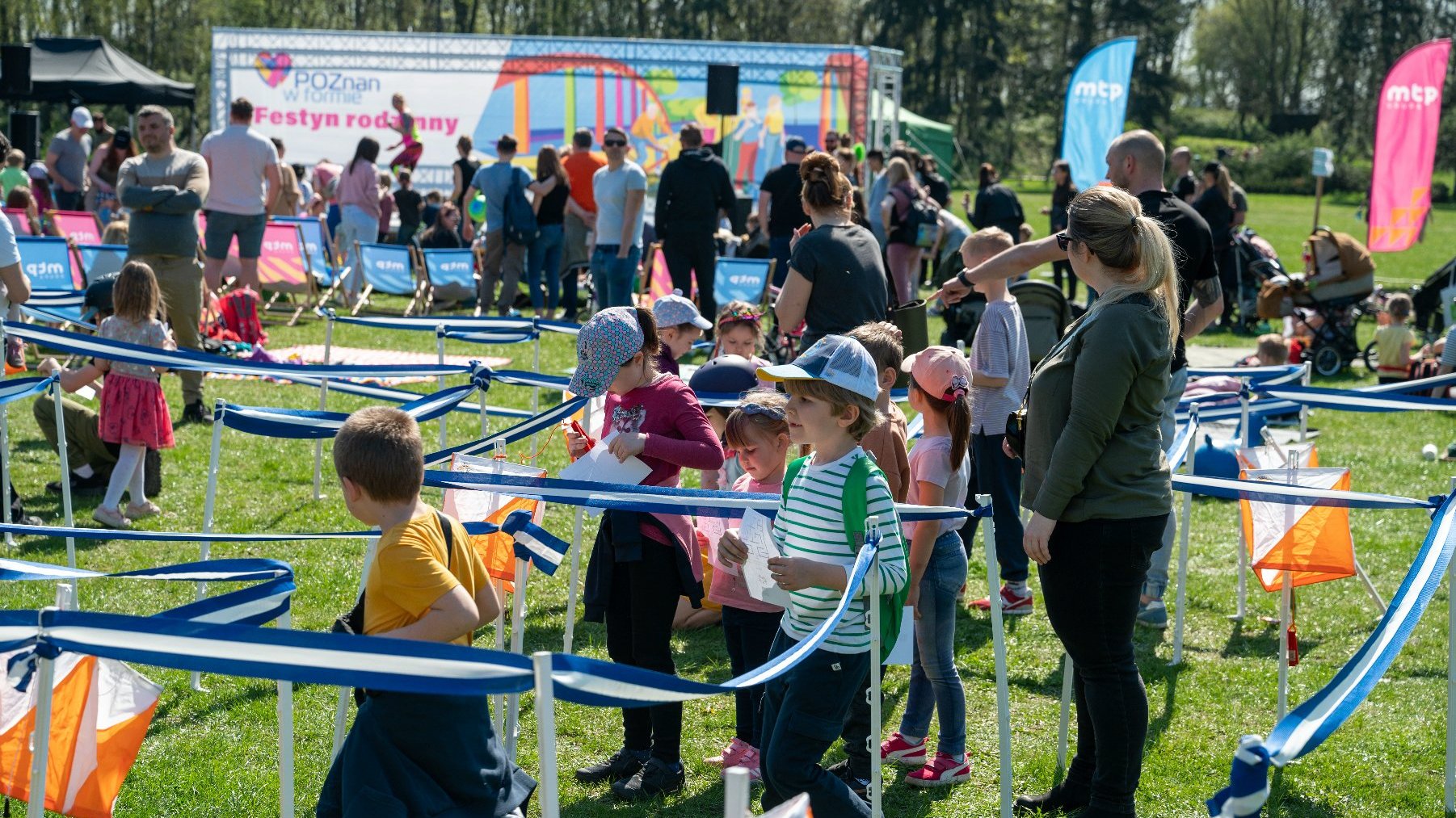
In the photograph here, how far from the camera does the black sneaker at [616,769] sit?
459 centimetres

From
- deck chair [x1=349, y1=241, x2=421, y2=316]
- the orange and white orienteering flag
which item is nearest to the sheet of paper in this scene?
the orange and white orienteering flag

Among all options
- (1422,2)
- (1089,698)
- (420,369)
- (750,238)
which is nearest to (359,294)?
(750,238)

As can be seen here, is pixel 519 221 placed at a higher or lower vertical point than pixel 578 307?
higher

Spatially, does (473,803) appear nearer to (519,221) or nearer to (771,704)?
(771,704)

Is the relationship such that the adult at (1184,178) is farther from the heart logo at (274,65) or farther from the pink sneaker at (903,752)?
the heart logo at (274,65)

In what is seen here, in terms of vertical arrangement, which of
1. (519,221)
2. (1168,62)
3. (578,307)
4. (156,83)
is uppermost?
(1168,62)

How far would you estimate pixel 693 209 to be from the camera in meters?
13.0

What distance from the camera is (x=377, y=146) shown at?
17.5m

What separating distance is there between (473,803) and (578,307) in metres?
14.6

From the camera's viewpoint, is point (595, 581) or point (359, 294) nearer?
point (595, 581)

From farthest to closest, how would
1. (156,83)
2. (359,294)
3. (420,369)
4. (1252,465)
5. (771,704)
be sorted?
(156,83)
(359,294)
(420,369)
(1252,465)
(771,704)

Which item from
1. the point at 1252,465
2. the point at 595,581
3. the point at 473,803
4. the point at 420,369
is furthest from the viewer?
the point at 420,369

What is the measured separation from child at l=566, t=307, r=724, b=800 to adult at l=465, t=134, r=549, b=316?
458 inches

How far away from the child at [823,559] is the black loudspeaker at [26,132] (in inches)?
914
